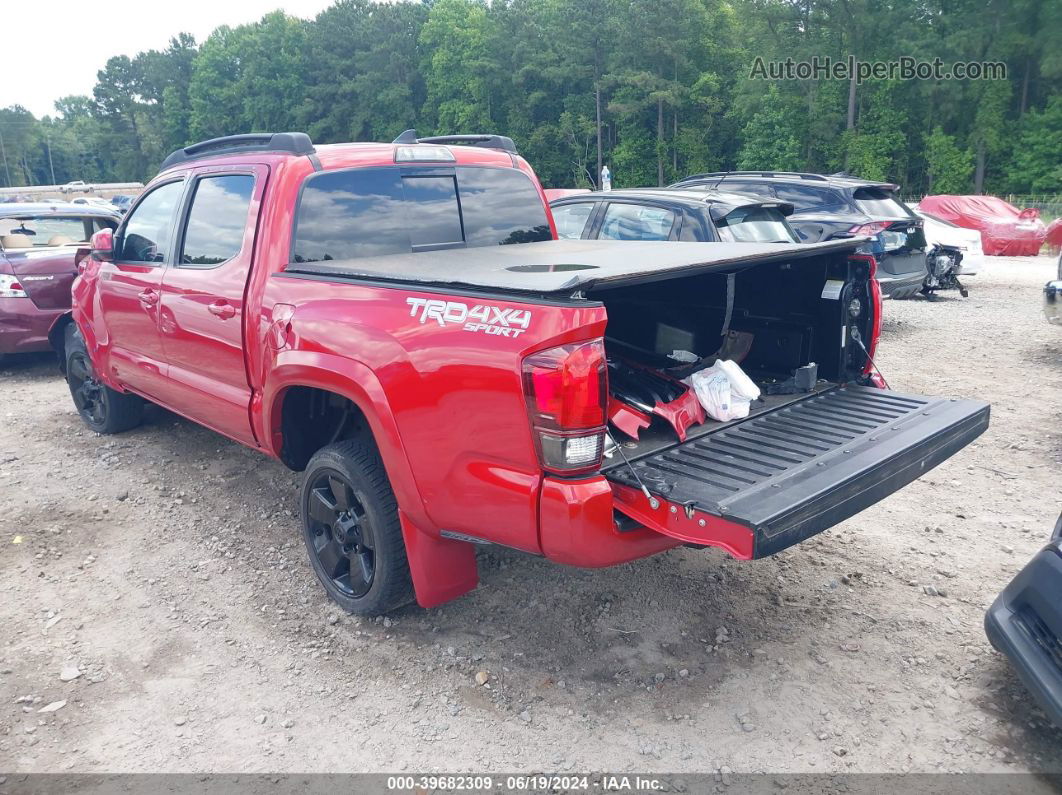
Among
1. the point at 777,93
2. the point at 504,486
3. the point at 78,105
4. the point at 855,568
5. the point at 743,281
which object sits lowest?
the point at 855,568

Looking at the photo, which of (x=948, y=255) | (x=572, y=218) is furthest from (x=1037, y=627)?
(x=948, y=255)

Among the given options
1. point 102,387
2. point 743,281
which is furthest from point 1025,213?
point 102,387

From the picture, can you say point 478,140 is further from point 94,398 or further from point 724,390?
point 94,398

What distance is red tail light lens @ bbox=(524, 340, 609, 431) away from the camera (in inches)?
102

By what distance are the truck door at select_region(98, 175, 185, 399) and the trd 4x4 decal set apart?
2468mm

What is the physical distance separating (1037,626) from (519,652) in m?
1.95

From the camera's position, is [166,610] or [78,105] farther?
[78,105]

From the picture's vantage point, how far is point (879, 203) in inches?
394

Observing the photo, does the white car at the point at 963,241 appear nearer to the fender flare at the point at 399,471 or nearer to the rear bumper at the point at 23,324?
the fender flare at the point at 399,471

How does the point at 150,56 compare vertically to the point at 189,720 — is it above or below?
above

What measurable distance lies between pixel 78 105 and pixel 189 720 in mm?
174619

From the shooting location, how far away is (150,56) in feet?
306

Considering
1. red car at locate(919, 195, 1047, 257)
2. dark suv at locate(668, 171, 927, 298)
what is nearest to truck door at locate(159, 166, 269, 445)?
dark suv at locate(668, 171, 927, 298)

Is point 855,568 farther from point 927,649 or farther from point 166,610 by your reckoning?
point 166,610
